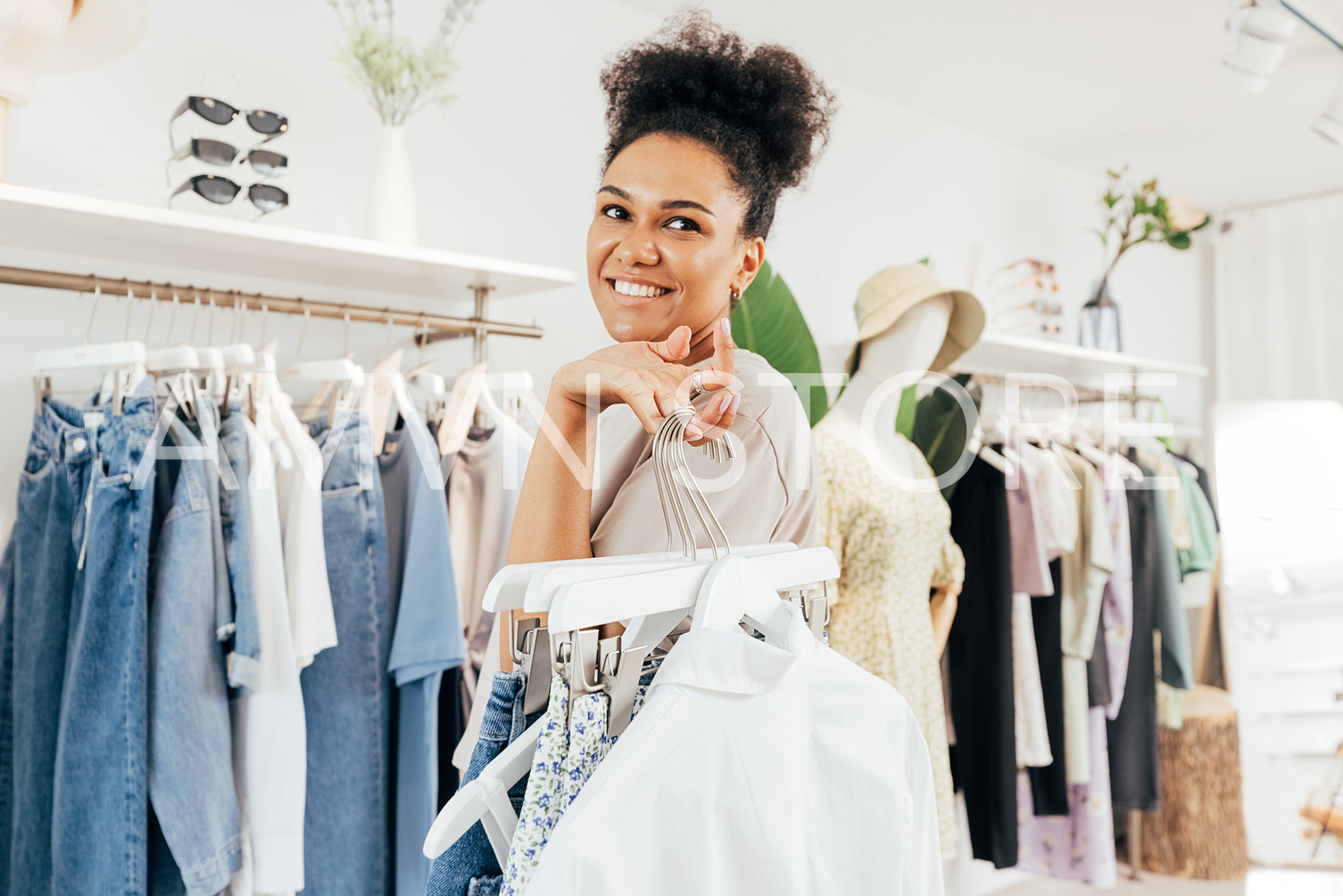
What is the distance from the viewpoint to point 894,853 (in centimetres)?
66

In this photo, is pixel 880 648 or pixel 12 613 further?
pixel 880 648

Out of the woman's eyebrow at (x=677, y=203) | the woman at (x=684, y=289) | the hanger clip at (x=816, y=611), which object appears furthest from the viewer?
the woman's eyebrow at (x=677, y=203)

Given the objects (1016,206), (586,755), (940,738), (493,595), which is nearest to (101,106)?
(493,595)

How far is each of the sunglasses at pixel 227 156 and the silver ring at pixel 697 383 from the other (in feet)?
2.69

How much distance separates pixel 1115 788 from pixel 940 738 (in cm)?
90

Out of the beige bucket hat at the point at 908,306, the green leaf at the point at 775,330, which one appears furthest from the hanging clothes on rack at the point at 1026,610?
the green leaf at the point at 775,330

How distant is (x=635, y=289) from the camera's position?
1.04 meters

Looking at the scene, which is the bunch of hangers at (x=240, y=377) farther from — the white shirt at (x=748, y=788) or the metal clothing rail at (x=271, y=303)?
the white shirt at (x=748, y=788)

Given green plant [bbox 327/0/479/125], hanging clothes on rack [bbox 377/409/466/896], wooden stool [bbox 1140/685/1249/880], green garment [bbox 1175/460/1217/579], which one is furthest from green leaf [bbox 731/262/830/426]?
wooden stool [bbox 1140/685/1249/880]

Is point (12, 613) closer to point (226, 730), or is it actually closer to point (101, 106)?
point (226, 730)

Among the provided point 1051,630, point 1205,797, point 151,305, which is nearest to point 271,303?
point 151,305

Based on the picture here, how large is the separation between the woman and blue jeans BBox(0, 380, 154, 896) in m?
0.52

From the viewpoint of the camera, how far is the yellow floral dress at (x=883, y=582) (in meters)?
1.54

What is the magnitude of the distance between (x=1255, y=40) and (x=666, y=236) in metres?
1.67
